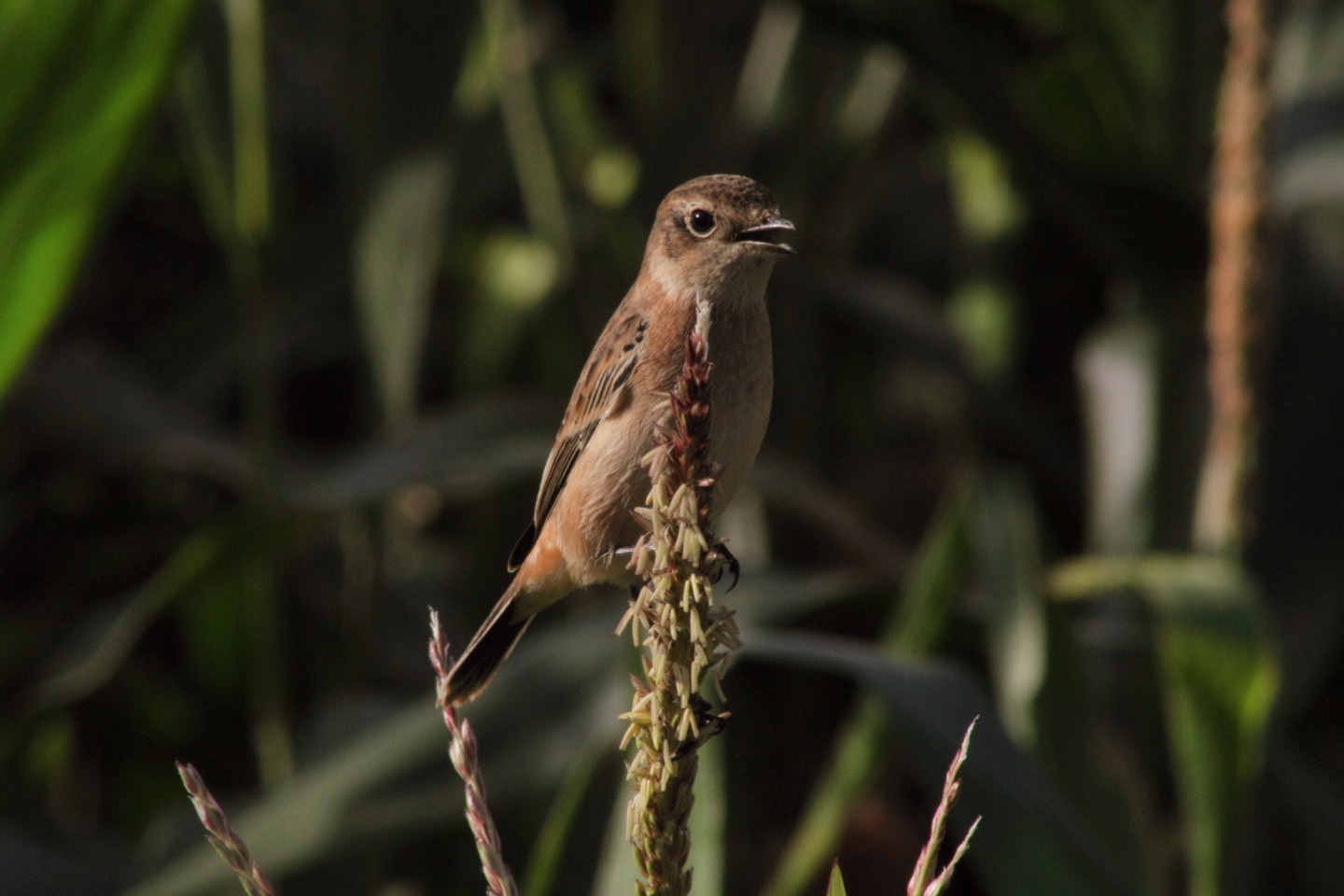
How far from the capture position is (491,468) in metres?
2.89

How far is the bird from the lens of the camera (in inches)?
63.4

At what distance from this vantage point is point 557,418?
306 centimetres

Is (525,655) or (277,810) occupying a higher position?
(525,655)

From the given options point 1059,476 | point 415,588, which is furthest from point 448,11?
point 1059,476

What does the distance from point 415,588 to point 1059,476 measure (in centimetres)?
173

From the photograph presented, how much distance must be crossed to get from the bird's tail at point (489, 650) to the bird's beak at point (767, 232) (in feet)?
1.93

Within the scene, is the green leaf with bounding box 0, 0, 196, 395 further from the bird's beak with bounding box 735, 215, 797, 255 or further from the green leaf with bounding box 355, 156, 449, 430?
the green leaf with bounding box 355, 156, 449, 430

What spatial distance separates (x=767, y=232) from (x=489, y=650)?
72cm

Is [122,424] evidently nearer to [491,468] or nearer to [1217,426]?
[491,468]

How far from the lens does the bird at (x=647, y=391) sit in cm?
161

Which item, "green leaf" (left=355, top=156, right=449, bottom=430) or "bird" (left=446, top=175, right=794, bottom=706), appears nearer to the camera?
"bird" (left=446, top=175, right=794, bottom=706)

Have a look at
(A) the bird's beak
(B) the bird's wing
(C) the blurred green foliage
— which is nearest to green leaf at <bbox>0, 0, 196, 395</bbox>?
(C) the blurred green foliage

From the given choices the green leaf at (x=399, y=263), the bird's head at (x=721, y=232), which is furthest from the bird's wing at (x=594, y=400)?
the green leaf at (x=399, y=263)

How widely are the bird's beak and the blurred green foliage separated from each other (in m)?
0.58
